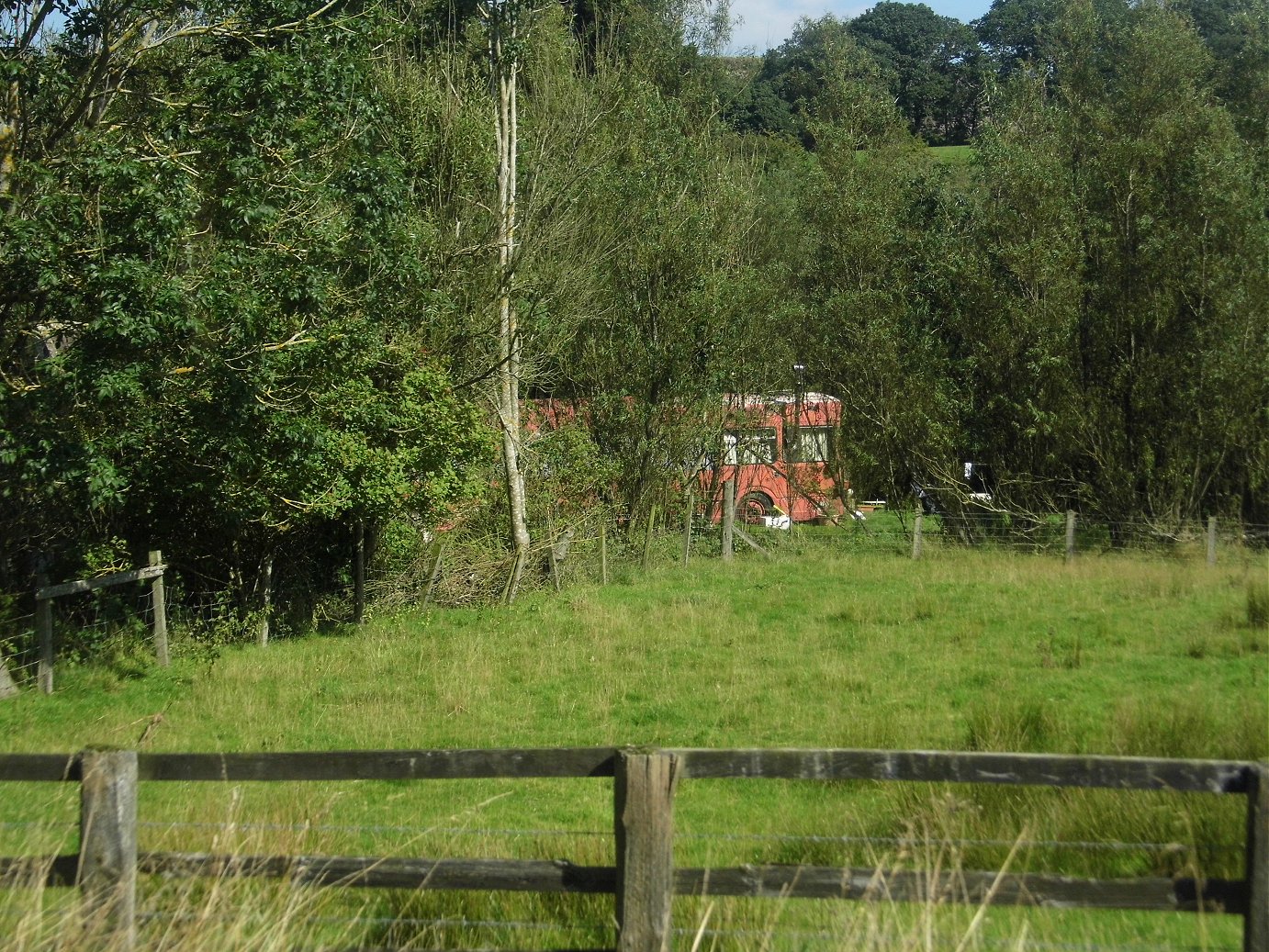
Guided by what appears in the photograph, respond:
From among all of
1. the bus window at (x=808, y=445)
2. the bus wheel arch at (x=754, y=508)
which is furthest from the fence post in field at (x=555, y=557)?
the bus window at (x=808, y=445)

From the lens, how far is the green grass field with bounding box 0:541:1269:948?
5.48 m

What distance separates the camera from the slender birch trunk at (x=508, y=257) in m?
19.5

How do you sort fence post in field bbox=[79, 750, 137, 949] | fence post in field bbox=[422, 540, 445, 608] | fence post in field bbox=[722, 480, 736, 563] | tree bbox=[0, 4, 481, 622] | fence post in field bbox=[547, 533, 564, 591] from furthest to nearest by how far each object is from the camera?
fence post in field bbox=[722, 480, 736, 563] → fence post in field bbox=[547, 533, 564, 591] → fence post in field bbox=[422, 540, 445, 608] → tree bbox=[0, 4, 481, 622] → fence post in field bbox=[79, 750, 137, 949]

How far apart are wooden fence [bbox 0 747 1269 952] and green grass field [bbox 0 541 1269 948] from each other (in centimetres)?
16

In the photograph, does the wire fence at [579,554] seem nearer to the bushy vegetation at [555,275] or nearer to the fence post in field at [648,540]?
the fence post in field at [648,540]

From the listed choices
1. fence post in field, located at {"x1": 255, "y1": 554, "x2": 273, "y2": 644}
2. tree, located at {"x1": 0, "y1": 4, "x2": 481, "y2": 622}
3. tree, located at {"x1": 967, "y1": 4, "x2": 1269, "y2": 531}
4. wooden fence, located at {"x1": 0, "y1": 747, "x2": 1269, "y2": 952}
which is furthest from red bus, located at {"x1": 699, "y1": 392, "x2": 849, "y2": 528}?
wooden fence, located at {"x1": 0, "y1": 747, "x2": 1269, "y2": 952}

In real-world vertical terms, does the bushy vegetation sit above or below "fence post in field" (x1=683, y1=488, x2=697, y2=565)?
above

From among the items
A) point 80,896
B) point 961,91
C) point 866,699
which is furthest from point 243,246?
point 961,91

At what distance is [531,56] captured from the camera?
80.1 ft

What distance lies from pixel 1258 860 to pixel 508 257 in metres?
16.4

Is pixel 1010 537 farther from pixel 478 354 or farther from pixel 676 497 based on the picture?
pixel 478 354

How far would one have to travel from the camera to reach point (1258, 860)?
4.53 m

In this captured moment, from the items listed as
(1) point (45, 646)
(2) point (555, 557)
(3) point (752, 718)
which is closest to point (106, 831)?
(3) point (752, 718)

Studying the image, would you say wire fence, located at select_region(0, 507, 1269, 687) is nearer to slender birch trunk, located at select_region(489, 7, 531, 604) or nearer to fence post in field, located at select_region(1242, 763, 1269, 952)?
slender birch trunk, located at select_region(489, 7, 531, 604)
